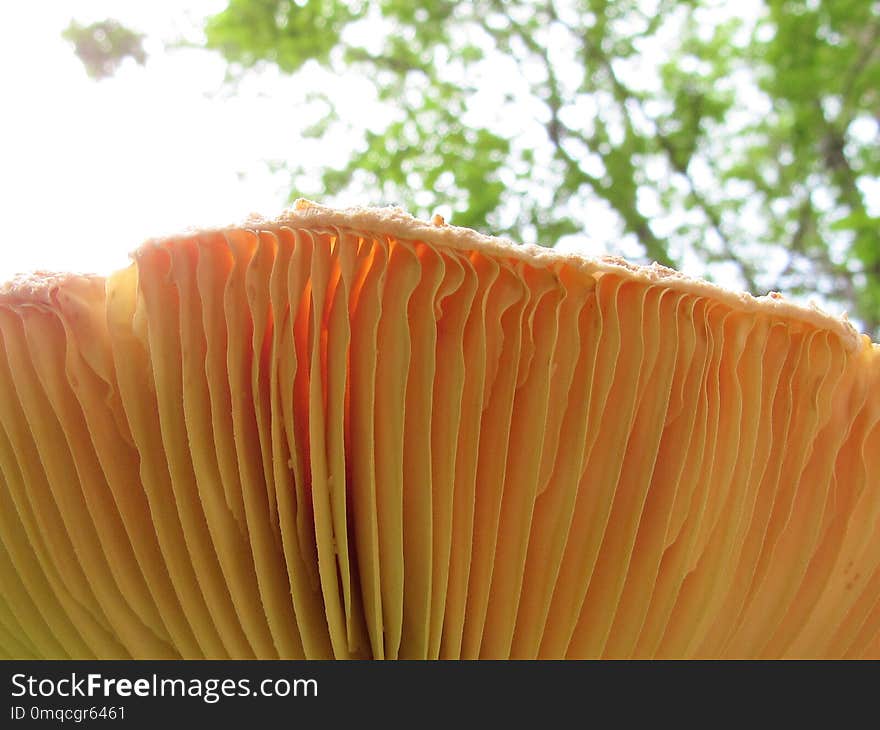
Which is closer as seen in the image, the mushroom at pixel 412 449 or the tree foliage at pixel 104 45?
the mushroom at pixel 412 449

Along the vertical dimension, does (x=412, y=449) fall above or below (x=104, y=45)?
below

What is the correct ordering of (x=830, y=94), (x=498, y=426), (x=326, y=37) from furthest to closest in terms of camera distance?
1. (x=326, y=37)
2. (x=830, y=94)
3. (x=498, y=426)

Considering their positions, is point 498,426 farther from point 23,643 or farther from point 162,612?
point 23,643

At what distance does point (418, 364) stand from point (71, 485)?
20.9 inches

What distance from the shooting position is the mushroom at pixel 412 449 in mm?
906

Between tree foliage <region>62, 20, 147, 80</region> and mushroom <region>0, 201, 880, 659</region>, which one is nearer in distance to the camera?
mushroom <region>0, 201, 880, 659</region>

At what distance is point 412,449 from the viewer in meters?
0.99

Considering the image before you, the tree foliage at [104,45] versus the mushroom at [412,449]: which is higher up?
the tree foliage at [104,45]

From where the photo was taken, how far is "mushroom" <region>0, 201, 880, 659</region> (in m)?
0.91

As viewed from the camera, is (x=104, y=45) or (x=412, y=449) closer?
(x=412, y=449)

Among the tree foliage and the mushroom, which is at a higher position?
the tree foliage


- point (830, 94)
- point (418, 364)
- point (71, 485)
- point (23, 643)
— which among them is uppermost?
point (830, 94)

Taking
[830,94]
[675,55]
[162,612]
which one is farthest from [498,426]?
[675,55]
